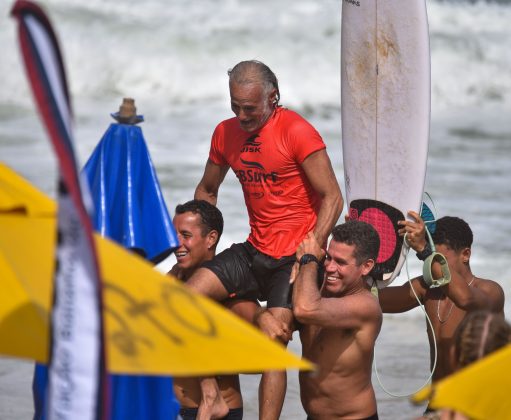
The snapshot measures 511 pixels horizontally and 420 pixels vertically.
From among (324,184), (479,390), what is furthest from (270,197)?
(479,390)

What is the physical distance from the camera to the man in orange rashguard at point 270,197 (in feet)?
18.1

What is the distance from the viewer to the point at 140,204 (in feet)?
16.0

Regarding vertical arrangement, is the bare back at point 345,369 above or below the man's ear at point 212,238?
below

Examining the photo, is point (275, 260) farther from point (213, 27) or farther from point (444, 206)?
point (213, 27)

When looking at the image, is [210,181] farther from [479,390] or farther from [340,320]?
[479,390]

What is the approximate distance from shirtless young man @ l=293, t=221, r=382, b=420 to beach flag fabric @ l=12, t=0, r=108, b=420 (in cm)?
198

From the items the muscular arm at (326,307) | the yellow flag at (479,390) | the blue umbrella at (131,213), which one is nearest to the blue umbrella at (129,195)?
the blue umbrella at (131,213)

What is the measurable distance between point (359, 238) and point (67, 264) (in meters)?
2.28

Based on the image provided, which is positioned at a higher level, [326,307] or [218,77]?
[218,77]

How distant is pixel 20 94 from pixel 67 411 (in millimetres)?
15924

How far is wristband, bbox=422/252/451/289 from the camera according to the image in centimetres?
562

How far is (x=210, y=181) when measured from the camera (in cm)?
615

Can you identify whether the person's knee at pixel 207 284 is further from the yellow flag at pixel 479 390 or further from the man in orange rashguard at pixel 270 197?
the yellow flag at pixel 479 390

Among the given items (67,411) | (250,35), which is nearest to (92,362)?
(67,411)
